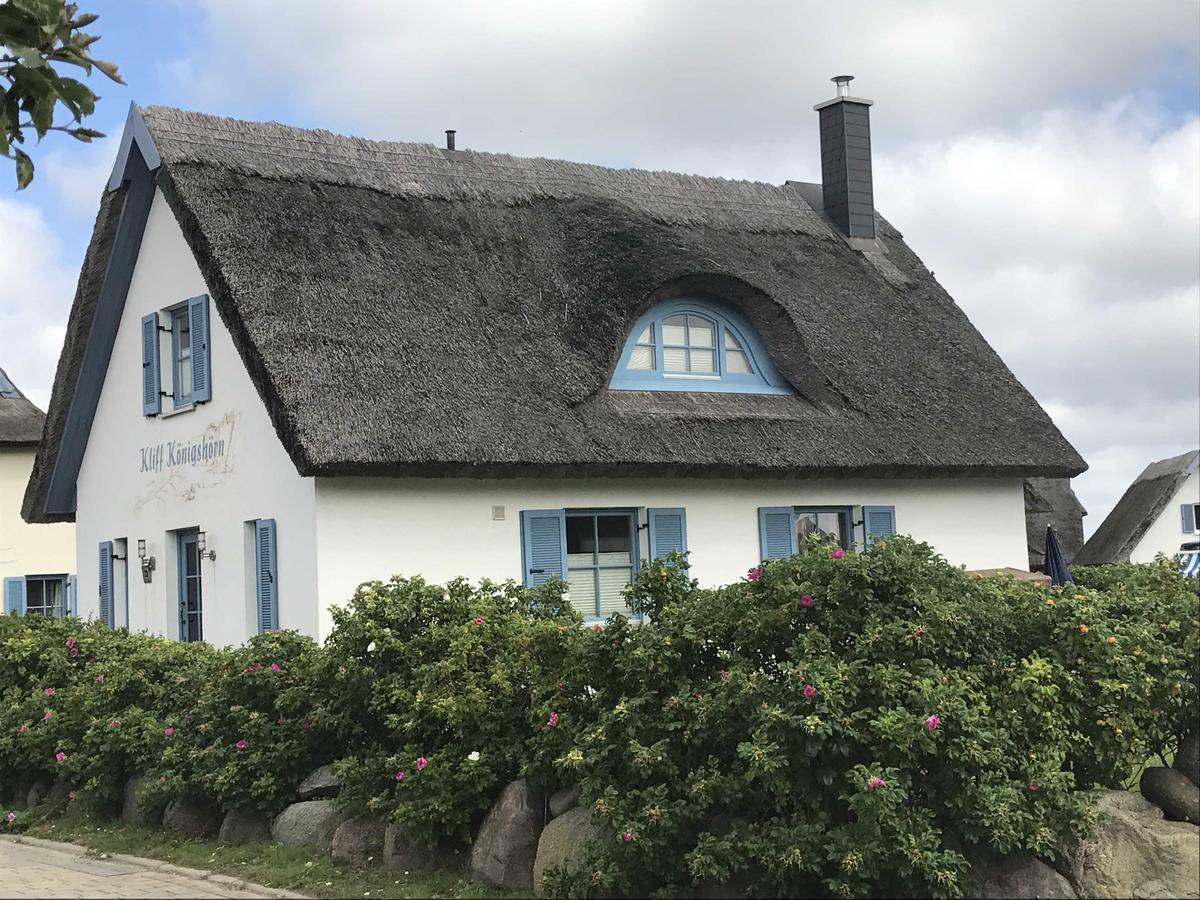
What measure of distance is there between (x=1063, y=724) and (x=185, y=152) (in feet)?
36.7

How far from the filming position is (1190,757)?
7.61 m

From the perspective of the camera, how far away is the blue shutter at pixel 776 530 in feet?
50.8

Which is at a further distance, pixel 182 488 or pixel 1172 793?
pixel 182 488

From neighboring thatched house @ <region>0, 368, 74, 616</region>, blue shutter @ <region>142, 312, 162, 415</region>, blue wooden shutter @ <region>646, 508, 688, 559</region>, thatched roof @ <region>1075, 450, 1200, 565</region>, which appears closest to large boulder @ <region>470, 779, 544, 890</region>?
blue wooden shutter @ <region>646, 508, 688, 559</region>

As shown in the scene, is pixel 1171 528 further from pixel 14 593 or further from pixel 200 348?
pixel 200 348

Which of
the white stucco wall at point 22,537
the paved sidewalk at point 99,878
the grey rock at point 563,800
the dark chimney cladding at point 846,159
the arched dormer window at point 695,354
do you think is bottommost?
the paved sidewalk at point 99,878

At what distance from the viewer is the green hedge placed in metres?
6.85

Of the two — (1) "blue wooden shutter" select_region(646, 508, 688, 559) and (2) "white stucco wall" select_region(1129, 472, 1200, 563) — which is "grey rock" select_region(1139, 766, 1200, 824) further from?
(2) "white stucco wall" select_region(1129, 472, 1200, 563)

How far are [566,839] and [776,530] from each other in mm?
8141

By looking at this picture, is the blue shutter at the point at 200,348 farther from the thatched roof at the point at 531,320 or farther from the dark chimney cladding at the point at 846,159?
the dark chimney cladding at the point at 846,159

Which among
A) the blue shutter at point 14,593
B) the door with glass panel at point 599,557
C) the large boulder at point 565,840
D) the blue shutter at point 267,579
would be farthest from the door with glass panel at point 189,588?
the blue shutter at point 14,593

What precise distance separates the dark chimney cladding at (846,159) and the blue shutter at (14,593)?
50.7ft

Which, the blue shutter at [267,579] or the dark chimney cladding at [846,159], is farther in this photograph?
the dark chimney cladding at [846,159]

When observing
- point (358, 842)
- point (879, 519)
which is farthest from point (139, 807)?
point (879, 519)
